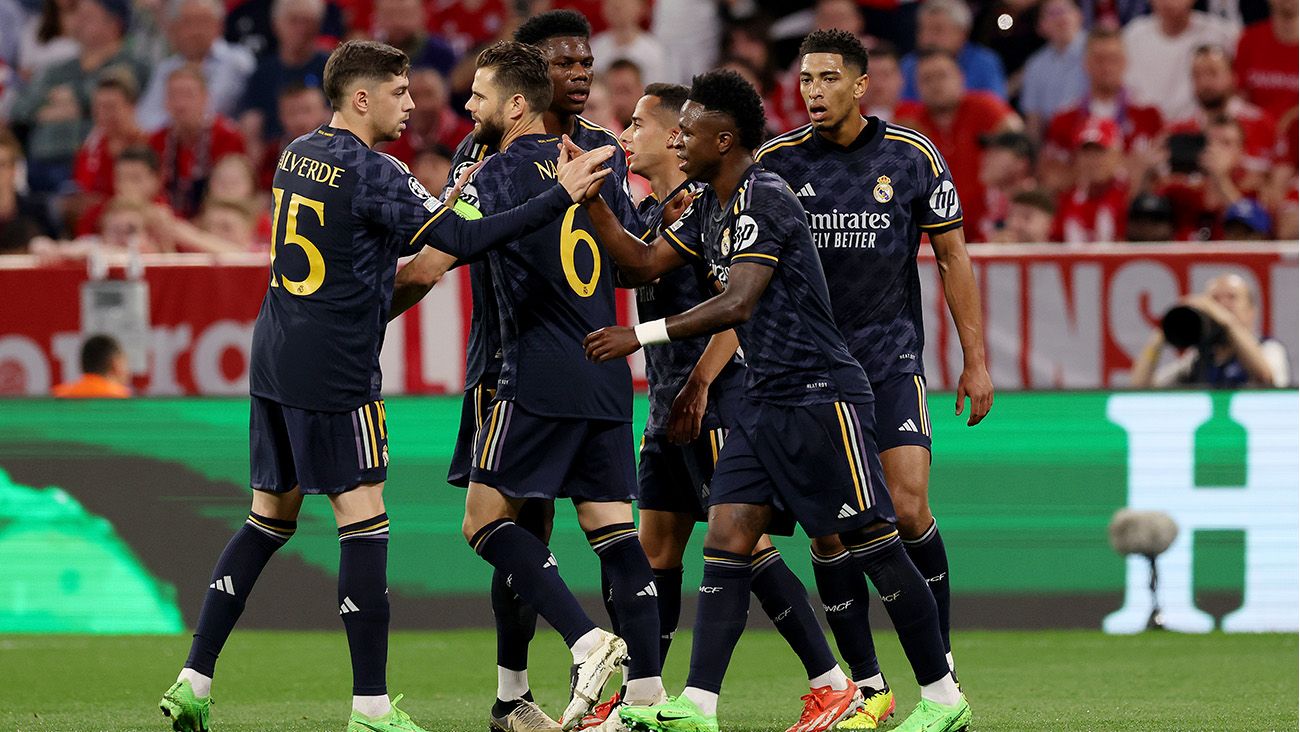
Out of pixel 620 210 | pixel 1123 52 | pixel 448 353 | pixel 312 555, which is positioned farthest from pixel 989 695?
pixel 1123 52

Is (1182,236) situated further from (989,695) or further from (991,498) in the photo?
(989,695)

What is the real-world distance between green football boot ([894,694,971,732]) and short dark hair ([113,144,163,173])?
8776 mm

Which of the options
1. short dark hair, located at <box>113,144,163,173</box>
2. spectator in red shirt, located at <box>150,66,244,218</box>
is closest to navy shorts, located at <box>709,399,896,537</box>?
short dark hair, located at <box>113,144,163,173</box>

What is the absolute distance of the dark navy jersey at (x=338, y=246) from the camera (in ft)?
19.1

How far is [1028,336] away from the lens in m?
10.7

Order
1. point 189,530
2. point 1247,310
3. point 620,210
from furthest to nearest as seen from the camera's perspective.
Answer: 1. point 1247,310
2. point 189,530
3. point 620,210

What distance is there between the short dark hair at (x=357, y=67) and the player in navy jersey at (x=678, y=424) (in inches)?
38.0

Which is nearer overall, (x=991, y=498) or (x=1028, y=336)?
(x=991, y=498)

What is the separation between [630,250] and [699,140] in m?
0.42

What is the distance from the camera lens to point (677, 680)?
7.77 m

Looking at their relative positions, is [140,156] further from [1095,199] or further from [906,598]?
[906,598]

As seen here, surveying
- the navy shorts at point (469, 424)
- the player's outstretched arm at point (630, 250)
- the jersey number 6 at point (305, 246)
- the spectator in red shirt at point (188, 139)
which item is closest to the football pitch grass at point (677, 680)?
the navy shorts at point (469, 424)

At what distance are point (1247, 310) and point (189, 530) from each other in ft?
18.6

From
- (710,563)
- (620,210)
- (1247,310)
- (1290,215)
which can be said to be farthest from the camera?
(1290,215)
